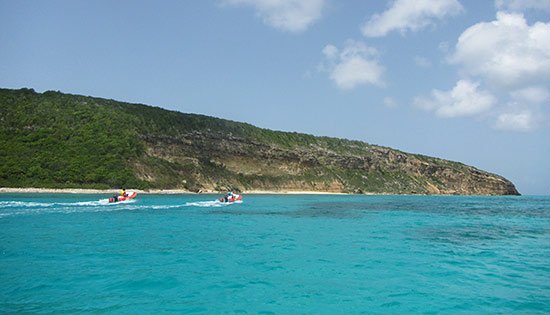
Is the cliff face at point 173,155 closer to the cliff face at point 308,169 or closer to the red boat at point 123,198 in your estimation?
the cliff face at point 308,169

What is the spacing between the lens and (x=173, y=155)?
98188mm

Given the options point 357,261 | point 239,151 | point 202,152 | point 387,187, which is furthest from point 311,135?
point 357,261

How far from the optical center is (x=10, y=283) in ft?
43.7

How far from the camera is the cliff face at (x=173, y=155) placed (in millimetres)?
80750

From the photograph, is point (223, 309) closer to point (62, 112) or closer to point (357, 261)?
point (357, 261)

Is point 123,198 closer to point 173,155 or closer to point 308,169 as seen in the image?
point 173,155

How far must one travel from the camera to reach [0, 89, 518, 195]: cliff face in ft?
265

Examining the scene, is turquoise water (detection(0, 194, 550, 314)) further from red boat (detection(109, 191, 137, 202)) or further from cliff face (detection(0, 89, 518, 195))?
cliff face (detection(0, 89, 518, 195))

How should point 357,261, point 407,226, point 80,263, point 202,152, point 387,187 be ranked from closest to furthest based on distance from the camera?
point 80,263 → point 357,261 → point 407,226 → point 202,152 → point 387,187

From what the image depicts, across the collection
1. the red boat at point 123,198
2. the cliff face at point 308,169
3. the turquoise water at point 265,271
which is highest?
the cliff face at point 308,169

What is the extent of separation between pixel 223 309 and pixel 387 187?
125530 millimetres

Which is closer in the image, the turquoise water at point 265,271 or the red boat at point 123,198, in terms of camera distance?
the turquoise water at point 265,271

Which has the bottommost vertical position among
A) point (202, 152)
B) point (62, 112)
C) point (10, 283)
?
point (10, 283)

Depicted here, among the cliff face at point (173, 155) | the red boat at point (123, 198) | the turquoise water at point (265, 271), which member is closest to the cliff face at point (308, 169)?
the cliff face at point (173, 155)
